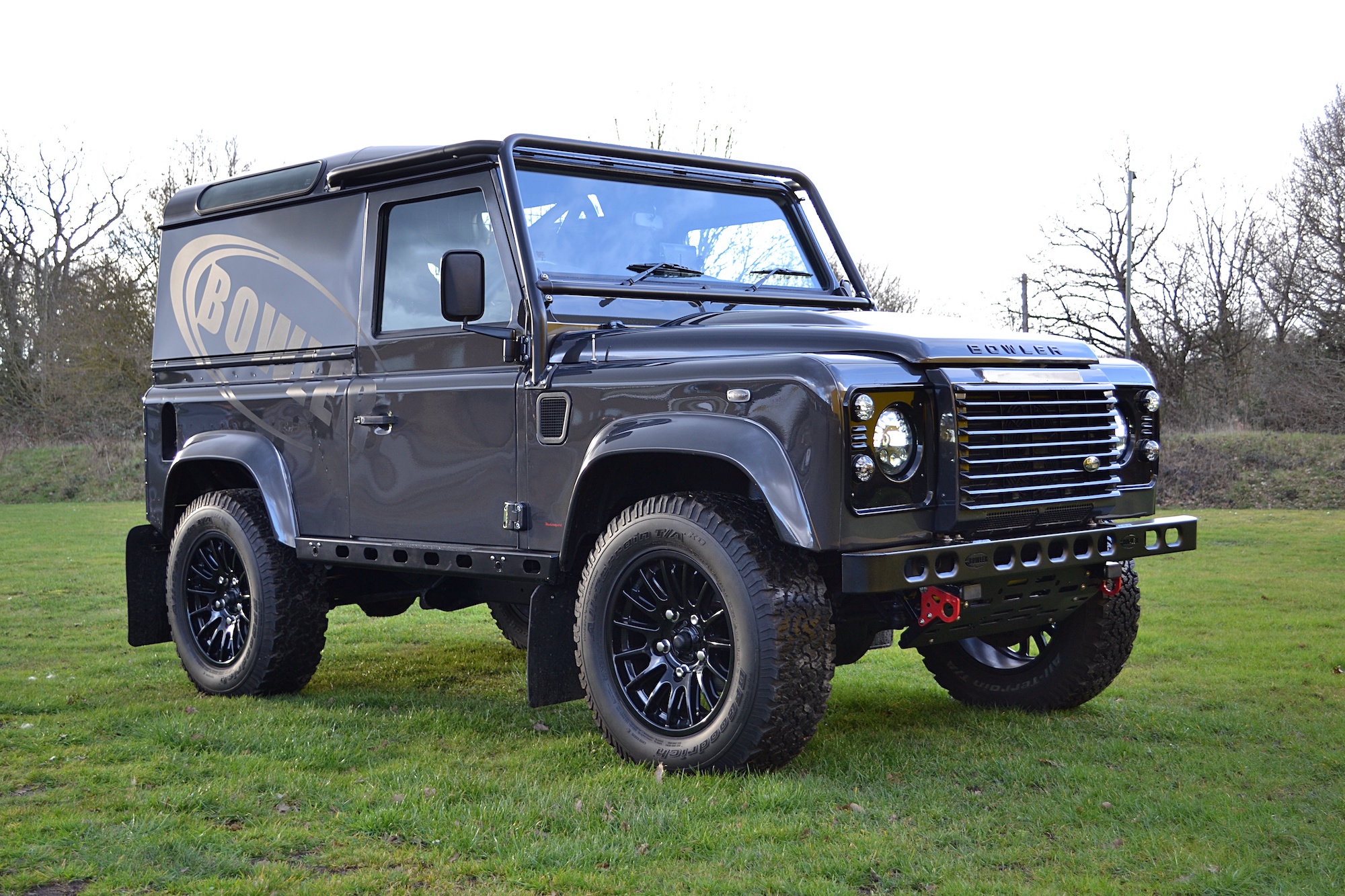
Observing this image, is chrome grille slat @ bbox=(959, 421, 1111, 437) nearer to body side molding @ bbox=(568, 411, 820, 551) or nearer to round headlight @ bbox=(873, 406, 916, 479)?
round headlight @ bbox=(873, 406, 916, 479)

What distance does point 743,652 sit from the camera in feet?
14.2

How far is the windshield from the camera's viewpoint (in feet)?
→ 17.6

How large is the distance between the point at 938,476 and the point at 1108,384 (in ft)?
3.32

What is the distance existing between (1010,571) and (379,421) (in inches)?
114

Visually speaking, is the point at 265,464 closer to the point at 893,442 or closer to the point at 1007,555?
the point at 893,442

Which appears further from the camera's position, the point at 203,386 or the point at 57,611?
the point at 57,611

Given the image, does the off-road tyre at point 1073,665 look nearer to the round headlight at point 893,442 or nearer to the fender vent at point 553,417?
the round headlight at point 893,442

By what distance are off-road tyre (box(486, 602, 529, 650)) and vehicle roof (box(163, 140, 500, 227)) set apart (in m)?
2.84

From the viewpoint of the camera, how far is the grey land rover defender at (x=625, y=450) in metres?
4.33

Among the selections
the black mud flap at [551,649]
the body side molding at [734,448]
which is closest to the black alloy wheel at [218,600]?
the black mud flap at [551,649]

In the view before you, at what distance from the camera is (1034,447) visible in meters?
4.59

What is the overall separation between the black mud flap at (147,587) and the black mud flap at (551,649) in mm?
3000

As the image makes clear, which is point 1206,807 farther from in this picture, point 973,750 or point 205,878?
point 205,878

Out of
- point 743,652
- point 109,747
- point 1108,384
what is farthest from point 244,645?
point 1108,384
